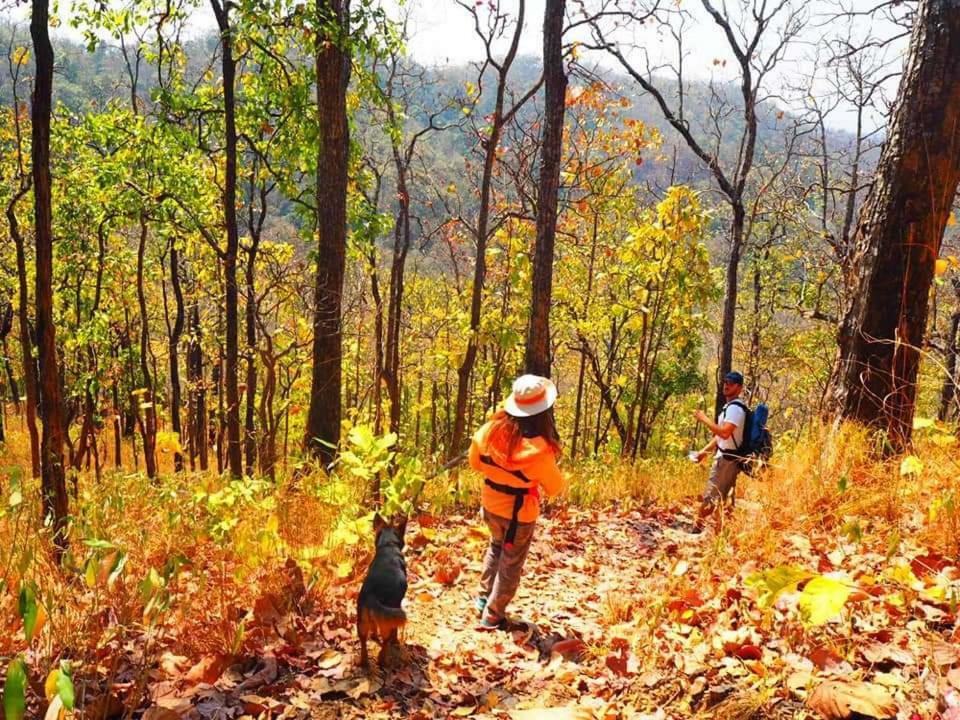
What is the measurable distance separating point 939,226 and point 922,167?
1.69ft

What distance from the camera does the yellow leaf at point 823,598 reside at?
2.04 meters

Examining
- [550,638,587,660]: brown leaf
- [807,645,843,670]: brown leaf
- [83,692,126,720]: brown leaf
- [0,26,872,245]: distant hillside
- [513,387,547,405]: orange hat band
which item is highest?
[0,26,872,245]: distant hillside

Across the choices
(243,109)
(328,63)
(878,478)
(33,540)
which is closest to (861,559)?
(878,478)

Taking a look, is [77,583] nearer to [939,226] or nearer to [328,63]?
[328,63]

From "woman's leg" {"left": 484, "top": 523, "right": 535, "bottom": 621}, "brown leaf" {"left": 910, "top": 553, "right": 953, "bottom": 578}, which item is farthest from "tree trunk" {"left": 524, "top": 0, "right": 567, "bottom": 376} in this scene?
"brown leaf" {"left": 910, "top": 553, "right": 953, "bottom": 578}

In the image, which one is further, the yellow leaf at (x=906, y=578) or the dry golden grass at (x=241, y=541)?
the dry golden grass at (x=241, y=541)

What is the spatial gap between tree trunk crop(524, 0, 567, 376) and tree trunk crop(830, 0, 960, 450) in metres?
3.29

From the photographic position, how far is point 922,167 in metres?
5.29

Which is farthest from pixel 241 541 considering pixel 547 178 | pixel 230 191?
pixel 547 178

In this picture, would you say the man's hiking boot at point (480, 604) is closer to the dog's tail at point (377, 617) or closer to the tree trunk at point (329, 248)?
the dog's tail at point (377, 617)

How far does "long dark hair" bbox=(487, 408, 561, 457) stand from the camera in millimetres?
3986

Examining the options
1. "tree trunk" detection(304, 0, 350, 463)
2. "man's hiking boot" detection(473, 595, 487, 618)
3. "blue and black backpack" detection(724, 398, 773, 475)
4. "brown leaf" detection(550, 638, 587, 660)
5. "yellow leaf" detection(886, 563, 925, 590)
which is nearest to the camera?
"yellow leaf" detection(886, 563, 925, 590)

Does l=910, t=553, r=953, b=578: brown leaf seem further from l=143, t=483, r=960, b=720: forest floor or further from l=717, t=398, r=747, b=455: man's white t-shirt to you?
l=717, t=398, r=747, b=455: man's white t-shirt

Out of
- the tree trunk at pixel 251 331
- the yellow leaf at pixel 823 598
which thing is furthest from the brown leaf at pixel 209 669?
the tree trunk at pixel 251 331
